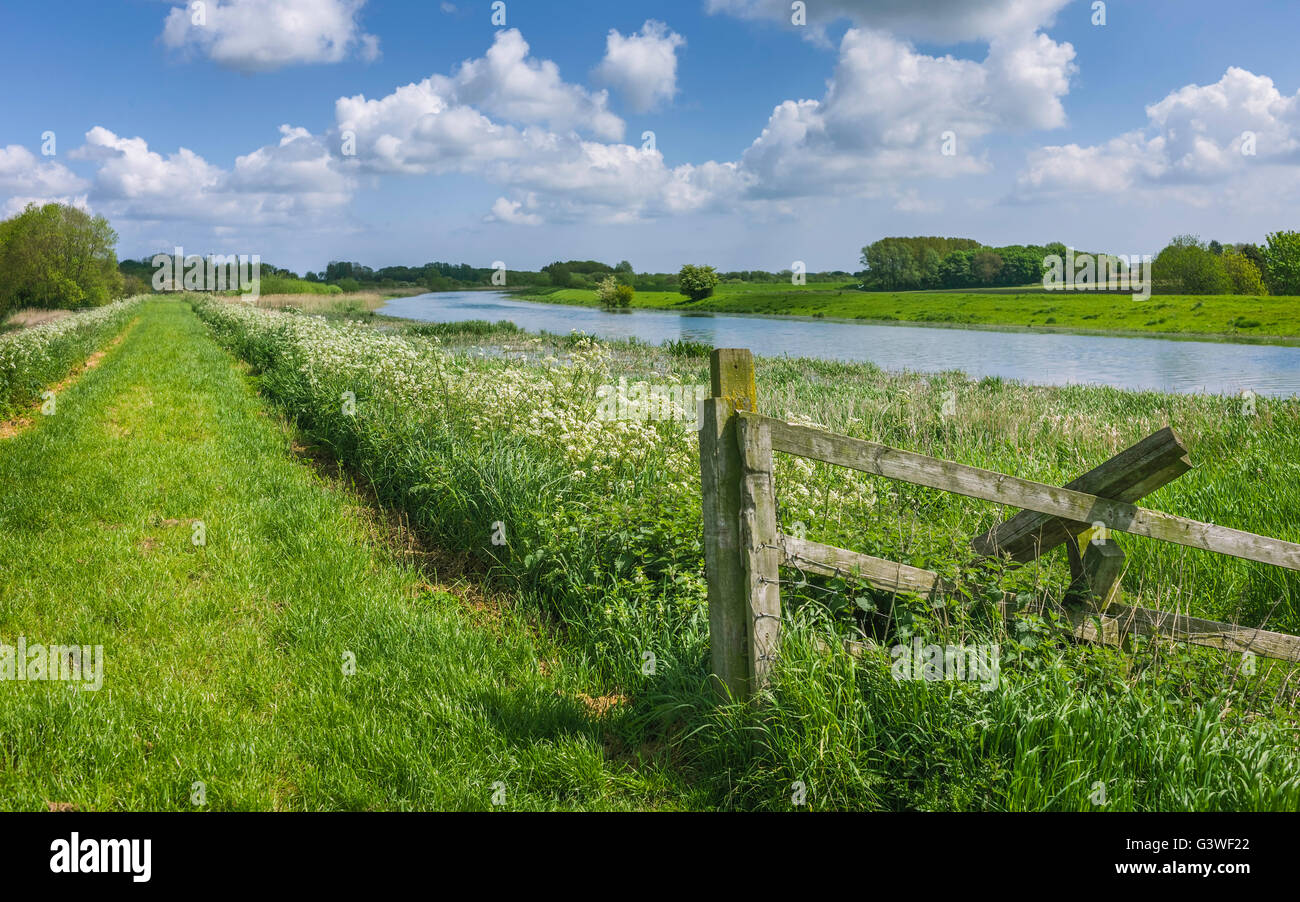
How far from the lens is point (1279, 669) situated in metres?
4.36

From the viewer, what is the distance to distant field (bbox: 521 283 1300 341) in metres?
58.1

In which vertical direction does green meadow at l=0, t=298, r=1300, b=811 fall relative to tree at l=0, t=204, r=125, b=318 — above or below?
below

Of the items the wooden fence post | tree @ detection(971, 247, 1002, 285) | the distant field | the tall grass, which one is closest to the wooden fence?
the wooden fence post

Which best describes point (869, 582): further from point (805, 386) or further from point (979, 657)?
point (805, 386)

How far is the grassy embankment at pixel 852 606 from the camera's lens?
3168 millimetres

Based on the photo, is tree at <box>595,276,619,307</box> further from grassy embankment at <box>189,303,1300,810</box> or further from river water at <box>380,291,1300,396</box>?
grassy embankment at <box>189,303,1300,810</box>

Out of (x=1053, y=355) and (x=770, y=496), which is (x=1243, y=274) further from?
(x=770, y=496)

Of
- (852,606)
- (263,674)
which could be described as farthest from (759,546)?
(263,674)

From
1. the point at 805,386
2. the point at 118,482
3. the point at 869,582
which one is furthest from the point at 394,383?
the point at 805,386

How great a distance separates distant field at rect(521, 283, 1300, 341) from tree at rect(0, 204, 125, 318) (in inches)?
2237

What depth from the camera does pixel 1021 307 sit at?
78938 millimetres

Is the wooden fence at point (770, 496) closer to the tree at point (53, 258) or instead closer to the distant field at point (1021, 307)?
the distant field at point (1021, 307)

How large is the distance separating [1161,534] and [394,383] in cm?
926
